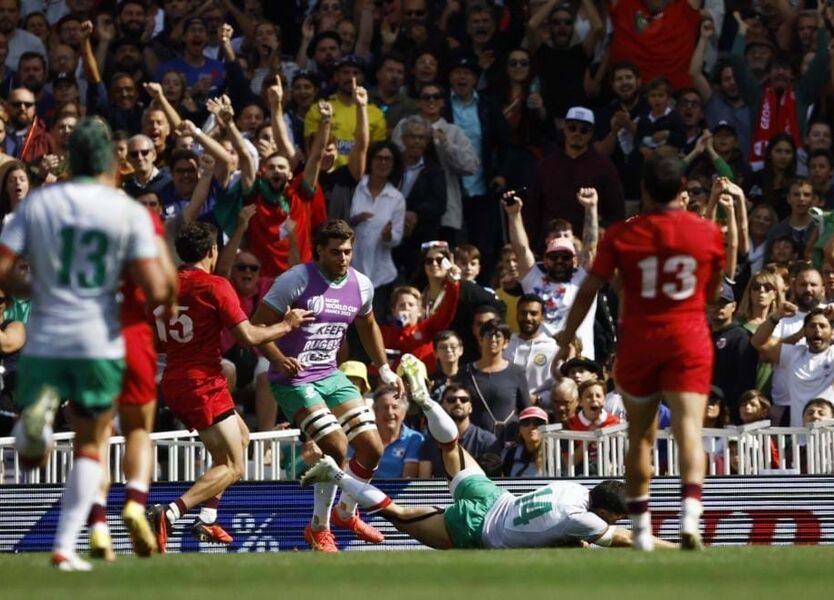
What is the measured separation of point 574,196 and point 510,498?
22.1ft

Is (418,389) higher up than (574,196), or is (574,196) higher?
(574,196)

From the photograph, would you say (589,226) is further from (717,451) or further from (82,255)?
(82,255)

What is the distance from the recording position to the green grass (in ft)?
32.2

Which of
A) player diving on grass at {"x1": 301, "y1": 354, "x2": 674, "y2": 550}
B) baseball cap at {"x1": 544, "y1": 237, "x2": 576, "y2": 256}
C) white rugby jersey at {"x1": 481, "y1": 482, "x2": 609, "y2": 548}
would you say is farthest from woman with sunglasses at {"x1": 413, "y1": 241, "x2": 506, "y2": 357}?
white rugby jersey at {"x1": 481, "y1": 482, "x2": 609, "y2": 548}

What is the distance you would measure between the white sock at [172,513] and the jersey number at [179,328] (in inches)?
46.0

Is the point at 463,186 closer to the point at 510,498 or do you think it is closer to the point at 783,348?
the point at 783,348

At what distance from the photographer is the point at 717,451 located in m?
17.2

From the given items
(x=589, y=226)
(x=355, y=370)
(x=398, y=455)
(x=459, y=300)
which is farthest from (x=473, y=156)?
(x=398, y=455)

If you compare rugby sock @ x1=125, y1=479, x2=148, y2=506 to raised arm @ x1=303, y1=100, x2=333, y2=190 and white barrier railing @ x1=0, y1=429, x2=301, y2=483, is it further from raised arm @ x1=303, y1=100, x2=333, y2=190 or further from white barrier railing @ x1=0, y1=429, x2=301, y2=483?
raised arm @ x1=303, y1=100, x2=333, y2=190

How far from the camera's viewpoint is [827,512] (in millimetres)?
15578

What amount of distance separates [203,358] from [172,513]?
3.66 ft

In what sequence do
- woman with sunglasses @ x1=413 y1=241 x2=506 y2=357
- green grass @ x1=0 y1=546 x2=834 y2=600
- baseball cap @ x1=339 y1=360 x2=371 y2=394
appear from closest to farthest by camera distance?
green grass @ x1=0 y1=546 x2=834 y2=600, baseball cap @ x1=339 y1=360 x2=371 y2=394, woman with sunglasses @ x1=413 y1=241 x2=506 y2=357

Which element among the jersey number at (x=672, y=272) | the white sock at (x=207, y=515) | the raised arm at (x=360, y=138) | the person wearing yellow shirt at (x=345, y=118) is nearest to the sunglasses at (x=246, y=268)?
the raised arm at (x=360, y=138)

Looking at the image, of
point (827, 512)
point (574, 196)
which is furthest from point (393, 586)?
point (574, 196)
